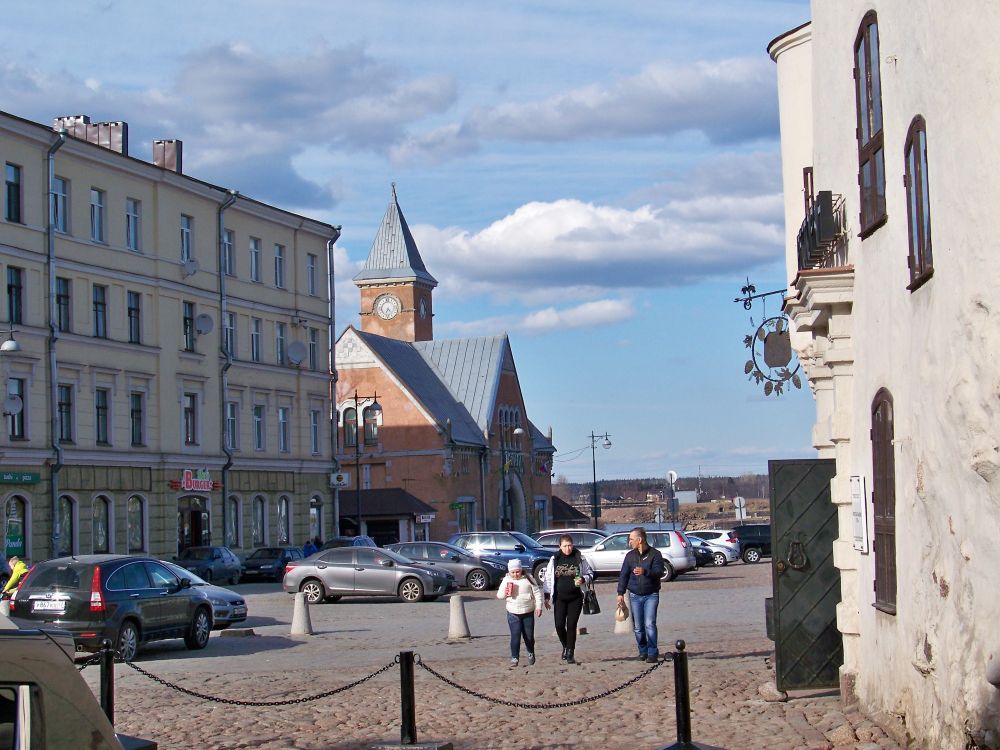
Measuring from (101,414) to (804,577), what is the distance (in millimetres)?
38978

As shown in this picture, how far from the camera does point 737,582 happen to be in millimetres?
43281

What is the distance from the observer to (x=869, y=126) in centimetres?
1263

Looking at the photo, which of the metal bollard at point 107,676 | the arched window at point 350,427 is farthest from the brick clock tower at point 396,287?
the metal bollard at point 107,676

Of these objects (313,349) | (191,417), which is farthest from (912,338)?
(313,349)

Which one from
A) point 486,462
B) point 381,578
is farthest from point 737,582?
point 486,462

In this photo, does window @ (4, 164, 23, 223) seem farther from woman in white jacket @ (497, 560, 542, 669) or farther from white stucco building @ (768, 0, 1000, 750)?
white stucco building @ (768, 0, 1000, 750)

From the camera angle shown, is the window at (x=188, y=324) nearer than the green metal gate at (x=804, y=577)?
No

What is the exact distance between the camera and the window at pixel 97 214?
5003 cm

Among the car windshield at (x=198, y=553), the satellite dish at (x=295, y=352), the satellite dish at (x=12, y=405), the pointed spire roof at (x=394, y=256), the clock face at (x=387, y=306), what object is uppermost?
the pointed spire roof at (x=394, y=256)

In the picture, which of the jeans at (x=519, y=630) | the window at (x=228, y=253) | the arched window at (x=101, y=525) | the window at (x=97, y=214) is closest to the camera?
the jeans at (x=519, y=630)

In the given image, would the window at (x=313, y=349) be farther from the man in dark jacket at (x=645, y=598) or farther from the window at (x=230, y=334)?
the man in dark jacket at (x=645, y=598)

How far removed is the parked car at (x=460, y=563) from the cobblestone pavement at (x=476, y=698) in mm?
13189

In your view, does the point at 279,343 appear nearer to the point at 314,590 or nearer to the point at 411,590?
the point at 314,590

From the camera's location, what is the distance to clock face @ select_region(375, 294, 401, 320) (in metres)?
109
